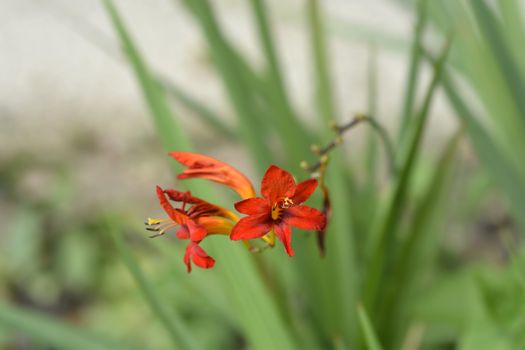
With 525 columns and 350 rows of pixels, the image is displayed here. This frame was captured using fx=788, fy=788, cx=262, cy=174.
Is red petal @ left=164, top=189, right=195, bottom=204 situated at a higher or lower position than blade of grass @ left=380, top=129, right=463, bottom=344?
lower

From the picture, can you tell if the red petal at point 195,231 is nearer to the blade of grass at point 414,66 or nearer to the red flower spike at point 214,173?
the red flower spike at point 214,173

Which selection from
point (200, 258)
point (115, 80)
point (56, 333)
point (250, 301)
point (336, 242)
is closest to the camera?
point (200, 258)

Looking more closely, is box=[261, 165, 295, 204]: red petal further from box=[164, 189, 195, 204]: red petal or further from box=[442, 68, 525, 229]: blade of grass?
box=[442, 68, 525, 229]: blade of grass

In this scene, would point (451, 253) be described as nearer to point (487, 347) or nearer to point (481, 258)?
point (481, 258)

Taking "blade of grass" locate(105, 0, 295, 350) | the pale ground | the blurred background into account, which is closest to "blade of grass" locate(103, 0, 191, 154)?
the blurred background

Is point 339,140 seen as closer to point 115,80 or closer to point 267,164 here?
point 267,164

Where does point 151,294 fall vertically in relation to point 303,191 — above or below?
above

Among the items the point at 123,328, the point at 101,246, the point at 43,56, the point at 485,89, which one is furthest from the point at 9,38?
the point at 485,89

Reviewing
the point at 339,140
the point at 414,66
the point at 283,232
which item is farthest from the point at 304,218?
the point at 414,66
